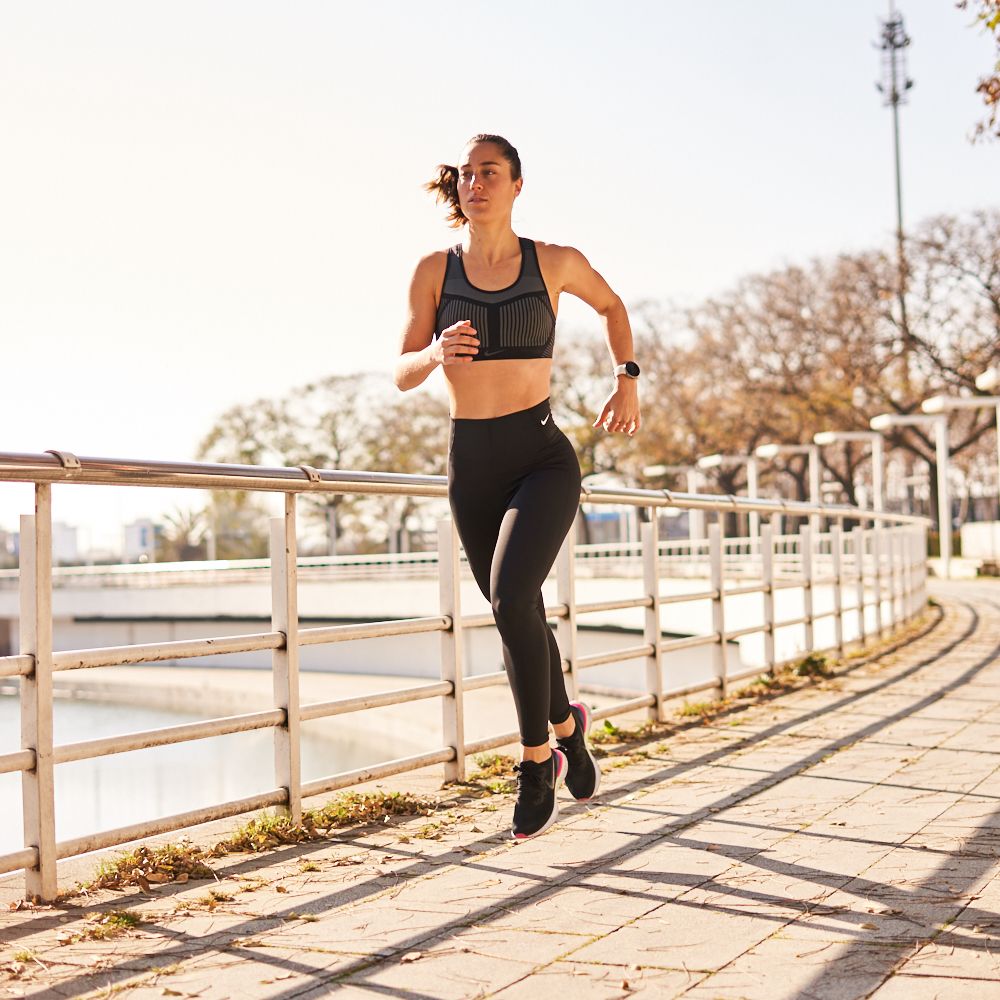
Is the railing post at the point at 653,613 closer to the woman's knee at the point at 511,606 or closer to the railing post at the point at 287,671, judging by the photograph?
the railing post at the point at 287,671

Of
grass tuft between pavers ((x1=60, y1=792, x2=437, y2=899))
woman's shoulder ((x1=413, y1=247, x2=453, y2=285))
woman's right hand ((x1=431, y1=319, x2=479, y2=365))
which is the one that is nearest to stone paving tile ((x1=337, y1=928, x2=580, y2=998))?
grass tuft between pavers ((x1=60, y1=792, x2=437, y2=899))

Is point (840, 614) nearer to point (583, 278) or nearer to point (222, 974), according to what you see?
point (583, 278)

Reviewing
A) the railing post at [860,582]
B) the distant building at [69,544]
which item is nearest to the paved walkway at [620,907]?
the railing post at [860,582]

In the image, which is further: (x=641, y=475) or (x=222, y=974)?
(x=641, y=475)

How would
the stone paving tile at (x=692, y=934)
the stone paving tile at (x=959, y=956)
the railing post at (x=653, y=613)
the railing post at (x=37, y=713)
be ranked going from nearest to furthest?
the stone paving tile at (x=959, y=956)
the stone paving tile at (x=692, y=934)
the railing post at (x=37, y=713)
the railing post at (x=653, y=613)

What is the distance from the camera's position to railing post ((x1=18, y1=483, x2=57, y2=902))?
11.6 feet

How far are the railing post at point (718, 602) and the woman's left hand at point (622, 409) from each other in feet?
13.8

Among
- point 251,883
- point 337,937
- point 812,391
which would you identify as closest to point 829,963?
point 337,937

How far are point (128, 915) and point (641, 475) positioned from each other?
4678 cm

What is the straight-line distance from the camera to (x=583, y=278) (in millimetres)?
4160

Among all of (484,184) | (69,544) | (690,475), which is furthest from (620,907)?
(69,544)

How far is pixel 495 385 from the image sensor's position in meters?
3.95

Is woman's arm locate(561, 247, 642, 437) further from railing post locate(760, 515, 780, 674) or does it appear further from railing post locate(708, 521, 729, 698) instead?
railing post locate(760, 515, 780, 674)

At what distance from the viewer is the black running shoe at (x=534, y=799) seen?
12.9ft
